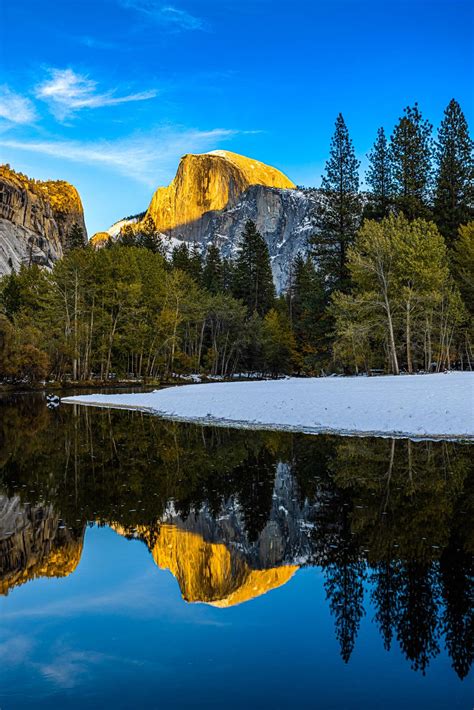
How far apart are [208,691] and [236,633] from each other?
886 millimetres

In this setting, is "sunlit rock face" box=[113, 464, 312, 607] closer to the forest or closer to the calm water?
the calm water

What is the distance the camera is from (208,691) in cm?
370

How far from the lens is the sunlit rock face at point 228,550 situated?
555 cm

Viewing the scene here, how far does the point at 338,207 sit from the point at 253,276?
3499 cm

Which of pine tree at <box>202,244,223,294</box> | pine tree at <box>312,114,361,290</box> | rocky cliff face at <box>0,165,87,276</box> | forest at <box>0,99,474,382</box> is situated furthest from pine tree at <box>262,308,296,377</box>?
rocky cliff face at <box>0,165,87,276</box>

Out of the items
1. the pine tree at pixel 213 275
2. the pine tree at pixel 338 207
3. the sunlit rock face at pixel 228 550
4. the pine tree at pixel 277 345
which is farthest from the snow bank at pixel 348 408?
the pine tree at pixel 213 275

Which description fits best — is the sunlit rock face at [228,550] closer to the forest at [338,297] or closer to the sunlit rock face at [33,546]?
the sunlit rock face at [33,546]

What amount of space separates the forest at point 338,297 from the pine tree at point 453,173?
0.30ft

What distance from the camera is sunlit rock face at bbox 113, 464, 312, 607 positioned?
5.55 metres

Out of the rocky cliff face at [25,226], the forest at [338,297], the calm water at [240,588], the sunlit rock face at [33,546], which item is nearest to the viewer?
the calm water at [240,588]

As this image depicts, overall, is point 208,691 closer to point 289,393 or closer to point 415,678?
point 415,678

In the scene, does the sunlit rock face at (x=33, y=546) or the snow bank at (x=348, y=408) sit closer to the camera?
the sunlit rock face at (x=33, y=546)

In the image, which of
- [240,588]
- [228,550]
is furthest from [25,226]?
[240,588]

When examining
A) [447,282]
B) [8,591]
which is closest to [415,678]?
[8,591]
